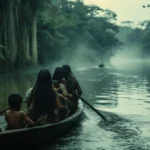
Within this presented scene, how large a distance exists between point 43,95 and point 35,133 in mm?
906

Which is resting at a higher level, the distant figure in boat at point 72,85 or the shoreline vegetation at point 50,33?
the shoreline vegetation at point 50,33

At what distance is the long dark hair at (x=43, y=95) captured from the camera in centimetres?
817

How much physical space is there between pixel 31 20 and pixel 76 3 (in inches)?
1182

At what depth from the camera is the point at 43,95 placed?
841 cm

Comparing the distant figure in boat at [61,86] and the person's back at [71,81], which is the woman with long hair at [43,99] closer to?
the distant figure in boat at [61,86]

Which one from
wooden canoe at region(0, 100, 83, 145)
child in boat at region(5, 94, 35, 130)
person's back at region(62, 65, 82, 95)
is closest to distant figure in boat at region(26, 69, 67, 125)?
wooden canoe at region(0, 100, 83, 145)

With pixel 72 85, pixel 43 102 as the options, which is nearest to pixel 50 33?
pixel 72 85

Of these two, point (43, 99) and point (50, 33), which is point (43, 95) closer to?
point (43, 99)

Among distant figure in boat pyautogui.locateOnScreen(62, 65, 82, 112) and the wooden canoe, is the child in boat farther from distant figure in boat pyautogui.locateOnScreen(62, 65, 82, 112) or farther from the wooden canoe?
distant figure in boat pyautogui.locateOnScreen(62, 65, 82, 112)

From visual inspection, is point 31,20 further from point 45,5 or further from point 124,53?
point 124,53

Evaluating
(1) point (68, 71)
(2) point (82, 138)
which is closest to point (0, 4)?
(1) point (68, 71)

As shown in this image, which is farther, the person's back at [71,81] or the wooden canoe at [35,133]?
the person's back at [71,81]

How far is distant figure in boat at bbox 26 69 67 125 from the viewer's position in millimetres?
8281

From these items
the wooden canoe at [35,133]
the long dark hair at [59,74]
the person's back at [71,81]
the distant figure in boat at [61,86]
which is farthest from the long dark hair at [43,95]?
the person's back at [71,81]
